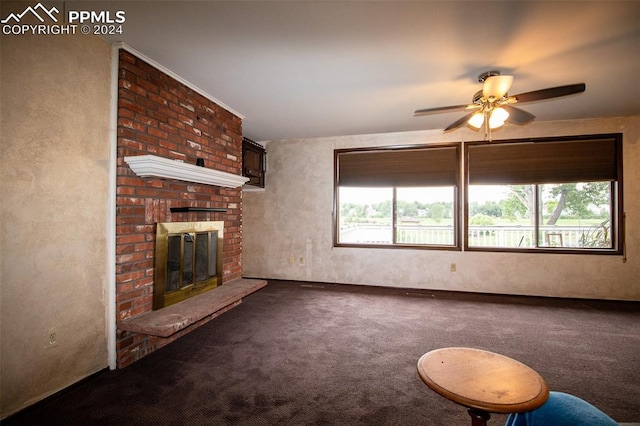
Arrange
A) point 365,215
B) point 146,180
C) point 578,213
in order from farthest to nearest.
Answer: point 365,215
point 578,213
point 146,180

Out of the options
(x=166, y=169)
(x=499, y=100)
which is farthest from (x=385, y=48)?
(x=166, y=169)

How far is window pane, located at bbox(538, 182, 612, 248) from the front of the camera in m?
4.09

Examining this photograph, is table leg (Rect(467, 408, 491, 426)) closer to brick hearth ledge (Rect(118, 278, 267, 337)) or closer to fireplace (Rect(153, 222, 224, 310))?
brick hearth ledge (Rect(118, 278, 267, 337))

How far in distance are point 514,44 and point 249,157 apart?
3.56 metres

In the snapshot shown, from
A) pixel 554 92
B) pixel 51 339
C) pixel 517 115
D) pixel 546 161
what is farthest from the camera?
pixel 546 161

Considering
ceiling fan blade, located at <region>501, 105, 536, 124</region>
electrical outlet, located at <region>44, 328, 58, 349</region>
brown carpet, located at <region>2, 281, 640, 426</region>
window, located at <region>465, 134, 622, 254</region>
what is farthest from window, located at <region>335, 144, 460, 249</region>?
electrical outlet, located at <region>44, 328, 58, 349</region>

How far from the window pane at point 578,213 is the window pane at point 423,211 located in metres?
1.28

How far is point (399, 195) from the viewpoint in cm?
472

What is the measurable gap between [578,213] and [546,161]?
3.35 ft

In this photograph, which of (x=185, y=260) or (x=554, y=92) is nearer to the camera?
(x=554, y=92)

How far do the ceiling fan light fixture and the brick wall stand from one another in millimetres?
2810

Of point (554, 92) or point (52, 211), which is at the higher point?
point (554, 92)

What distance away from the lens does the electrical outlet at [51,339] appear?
1.77 m

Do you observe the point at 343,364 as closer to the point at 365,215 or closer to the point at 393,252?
the point at 393,252
